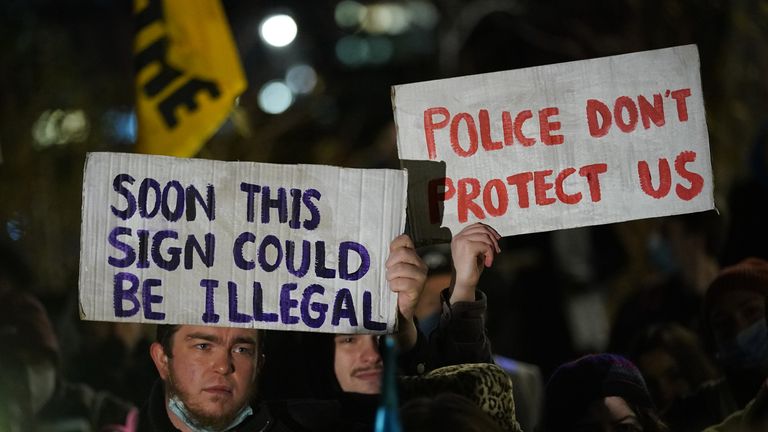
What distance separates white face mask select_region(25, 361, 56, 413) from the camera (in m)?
4.85

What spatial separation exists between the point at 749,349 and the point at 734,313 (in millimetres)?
149

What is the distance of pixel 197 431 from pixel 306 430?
28cm

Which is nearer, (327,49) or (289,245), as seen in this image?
(289,245)

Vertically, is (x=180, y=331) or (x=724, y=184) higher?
(x=724, y=184)

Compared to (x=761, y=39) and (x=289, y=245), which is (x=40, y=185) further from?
(x=289, y=245)

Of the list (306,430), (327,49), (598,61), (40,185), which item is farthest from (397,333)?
(327,49)

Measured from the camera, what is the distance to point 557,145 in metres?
3.86

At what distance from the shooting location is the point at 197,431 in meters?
3.48

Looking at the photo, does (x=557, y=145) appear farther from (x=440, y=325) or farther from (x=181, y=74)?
(x=181, y=74)

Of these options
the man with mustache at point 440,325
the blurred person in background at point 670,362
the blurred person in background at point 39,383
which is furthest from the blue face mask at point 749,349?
the blurred person in background at point 39,383

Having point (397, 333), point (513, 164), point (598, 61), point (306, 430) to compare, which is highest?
point (598, 61)

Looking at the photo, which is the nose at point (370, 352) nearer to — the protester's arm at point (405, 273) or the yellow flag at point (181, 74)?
the protester's arm at point (405, 273)

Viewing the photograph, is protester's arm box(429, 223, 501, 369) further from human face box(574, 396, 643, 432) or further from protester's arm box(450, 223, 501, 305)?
human face box(574, 396, 643, 432)

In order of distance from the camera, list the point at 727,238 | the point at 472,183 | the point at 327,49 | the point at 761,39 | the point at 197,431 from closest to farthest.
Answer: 1. the point at 197,431
2. the point at 472,183
3. the point at 727,238
4. the point at 761,39
5. the point at 327,49
